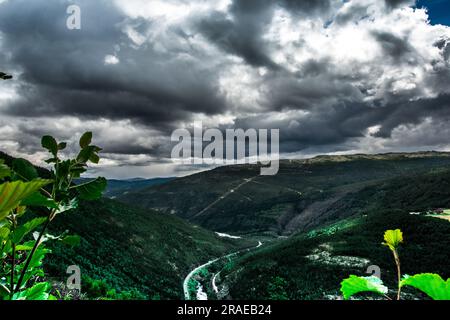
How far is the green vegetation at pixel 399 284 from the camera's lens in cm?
115

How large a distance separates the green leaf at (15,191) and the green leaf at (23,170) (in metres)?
0.68

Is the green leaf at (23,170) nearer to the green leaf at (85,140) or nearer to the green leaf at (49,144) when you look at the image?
the green leaf at (49,144)

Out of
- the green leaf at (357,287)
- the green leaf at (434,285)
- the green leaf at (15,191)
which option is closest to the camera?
the green leaf at (15,191)

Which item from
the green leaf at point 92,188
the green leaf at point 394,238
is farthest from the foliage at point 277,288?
the green leaf at point 92,188

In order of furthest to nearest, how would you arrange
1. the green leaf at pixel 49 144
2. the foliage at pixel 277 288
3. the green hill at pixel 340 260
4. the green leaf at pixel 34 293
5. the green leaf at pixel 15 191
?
the foliage at pixel 277 288, the green hill at pixel 340 260, the green leaf at pixel 34 293, the green leaf at pixel 49 144, the green leaf at pixel 15 191

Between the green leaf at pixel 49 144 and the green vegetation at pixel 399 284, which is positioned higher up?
the green leaf at pixel 49 144

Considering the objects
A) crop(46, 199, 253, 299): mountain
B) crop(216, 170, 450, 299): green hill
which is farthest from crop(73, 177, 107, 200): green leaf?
crop(216, 170, 450, 299): green hill

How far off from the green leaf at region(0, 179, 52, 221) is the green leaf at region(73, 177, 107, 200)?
0.76 metres

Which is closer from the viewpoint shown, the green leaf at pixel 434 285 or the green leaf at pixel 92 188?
the green leaf at pixel 434 285

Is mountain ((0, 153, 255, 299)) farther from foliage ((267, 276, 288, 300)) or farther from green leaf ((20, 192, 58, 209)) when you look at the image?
green leaf ((20, 192, 58, 209))

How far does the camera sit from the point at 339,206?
124 m

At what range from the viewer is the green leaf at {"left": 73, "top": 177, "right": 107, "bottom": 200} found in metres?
1.71
